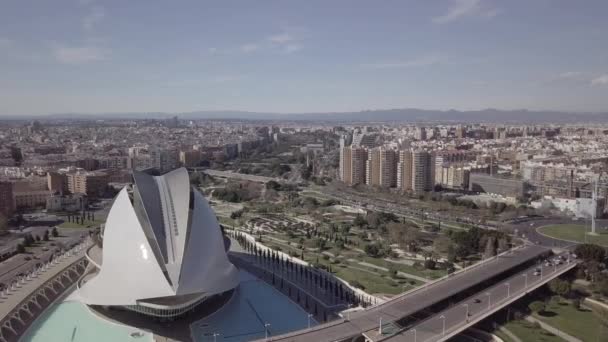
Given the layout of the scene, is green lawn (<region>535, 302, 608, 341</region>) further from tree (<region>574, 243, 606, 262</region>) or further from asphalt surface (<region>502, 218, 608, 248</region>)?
asphalt surface (<region>502, 218, 608, 248</region>)

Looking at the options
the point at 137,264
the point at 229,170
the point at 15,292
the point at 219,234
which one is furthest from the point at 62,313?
the point at 229,170

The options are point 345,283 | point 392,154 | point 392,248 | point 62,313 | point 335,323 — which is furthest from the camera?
point 392,154

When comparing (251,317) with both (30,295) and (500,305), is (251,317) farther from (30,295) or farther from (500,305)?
(500,305)

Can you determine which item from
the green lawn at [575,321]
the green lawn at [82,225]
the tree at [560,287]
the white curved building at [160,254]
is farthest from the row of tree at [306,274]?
the green lawn at [82,225]

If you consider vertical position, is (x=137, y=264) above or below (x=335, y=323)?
above

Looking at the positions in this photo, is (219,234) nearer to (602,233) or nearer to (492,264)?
(492,264)

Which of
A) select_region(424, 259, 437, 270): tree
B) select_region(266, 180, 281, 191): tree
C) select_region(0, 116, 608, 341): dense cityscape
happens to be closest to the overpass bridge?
select_region(0, 116, 608, 341): dense cityscape

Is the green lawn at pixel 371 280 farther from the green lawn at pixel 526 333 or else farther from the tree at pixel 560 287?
the tree at pixel 560 287

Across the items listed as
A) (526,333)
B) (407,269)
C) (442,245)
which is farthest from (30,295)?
(442,245)
